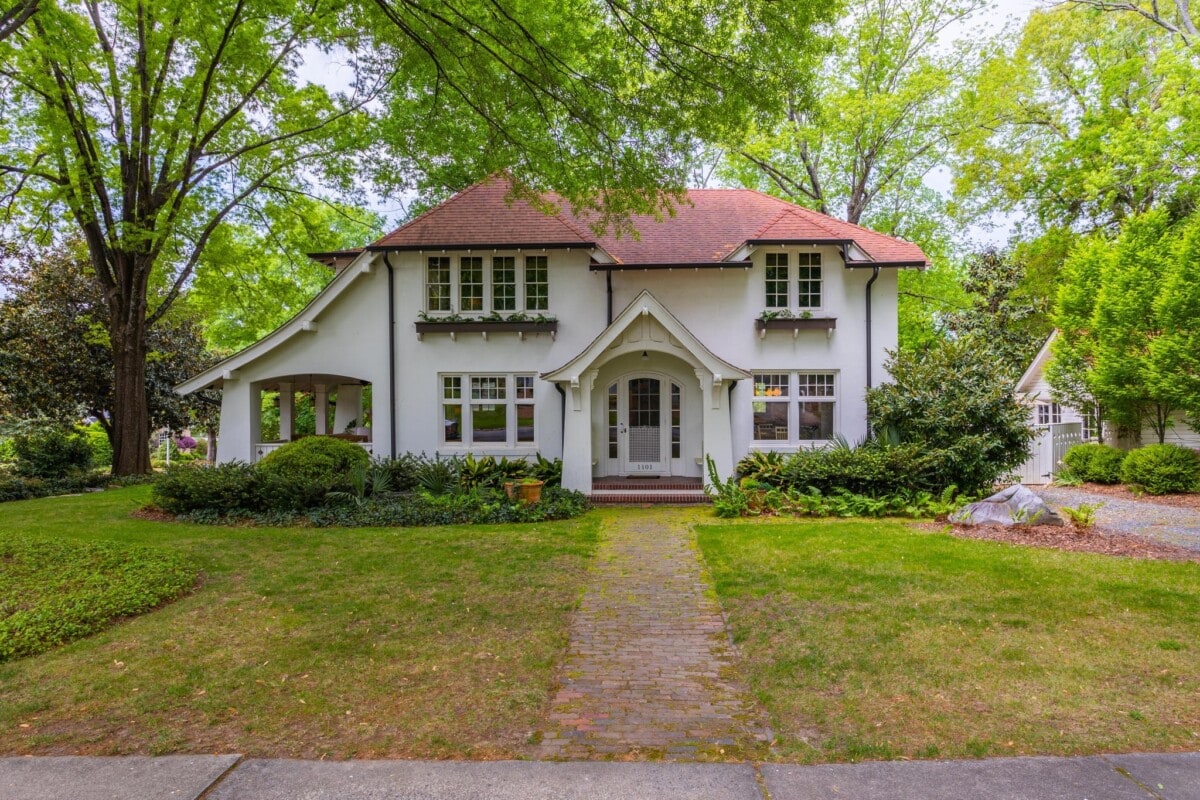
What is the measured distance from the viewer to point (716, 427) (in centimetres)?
1201

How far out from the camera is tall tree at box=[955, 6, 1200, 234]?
16.6 m

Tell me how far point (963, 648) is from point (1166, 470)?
1279 centimetres

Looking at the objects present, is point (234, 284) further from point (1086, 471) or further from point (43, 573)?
point (1086, 471)

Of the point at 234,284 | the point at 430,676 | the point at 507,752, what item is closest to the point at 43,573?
the point at 430,676

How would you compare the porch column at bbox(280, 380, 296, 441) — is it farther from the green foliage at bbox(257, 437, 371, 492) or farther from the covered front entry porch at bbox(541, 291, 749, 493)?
the covered front entry porch at bbox(541, 291, 749, 493)

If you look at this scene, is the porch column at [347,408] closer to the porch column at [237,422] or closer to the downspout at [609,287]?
the porch column at [237,422]

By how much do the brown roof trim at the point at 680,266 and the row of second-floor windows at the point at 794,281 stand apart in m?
0.79

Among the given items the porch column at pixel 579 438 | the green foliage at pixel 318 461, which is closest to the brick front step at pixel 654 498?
the porch column at pixel 579 438

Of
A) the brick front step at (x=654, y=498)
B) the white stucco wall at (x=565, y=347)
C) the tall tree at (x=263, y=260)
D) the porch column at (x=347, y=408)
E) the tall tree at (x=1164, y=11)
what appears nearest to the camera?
the brick front step at (x=654, y=498)

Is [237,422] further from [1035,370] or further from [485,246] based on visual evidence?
[1035,370]

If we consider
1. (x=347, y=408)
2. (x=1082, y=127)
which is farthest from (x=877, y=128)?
(x=347, y=408)

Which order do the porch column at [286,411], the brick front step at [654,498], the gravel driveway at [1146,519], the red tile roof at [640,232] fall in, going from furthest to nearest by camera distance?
the porch column at [286,411] → the red tile roof at [640,232] → the brick front step at [654,498] → the gravel driveway at [1146,519]

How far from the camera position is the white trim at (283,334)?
507 inches

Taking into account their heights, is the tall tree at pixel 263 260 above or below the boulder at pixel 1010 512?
above
